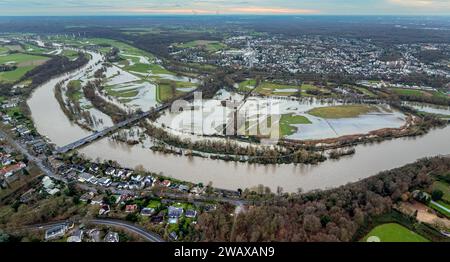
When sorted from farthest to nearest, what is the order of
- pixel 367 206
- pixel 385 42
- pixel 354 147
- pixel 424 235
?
pixel 385 42 → pixel 354 147 → pixel 367 206 → pixel 424 235

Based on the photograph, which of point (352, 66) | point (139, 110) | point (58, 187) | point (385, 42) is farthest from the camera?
point (385, 42)

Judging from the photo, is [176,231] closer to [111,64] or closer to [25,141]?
[25,141]

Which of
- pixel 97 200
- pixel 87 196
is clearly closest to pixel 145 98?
pixel 87 196

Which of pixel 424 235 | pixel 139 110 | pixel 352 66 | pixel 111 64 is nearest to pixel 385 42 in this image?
pixel 352 66

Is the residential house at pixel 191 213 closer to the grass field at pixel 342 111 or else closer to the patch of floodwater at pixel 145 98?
the grass field at pixel 342 111

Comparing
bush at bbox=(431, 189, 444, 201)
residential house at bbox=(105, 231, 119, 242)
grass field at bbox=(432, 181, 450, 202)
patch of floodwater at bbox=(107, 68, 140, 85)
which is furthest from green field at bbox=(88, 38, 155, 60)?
bush at bbox=(431, 189, 444, 201)

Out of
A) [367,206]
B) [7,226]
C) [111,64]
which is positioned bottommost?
[7,226]
